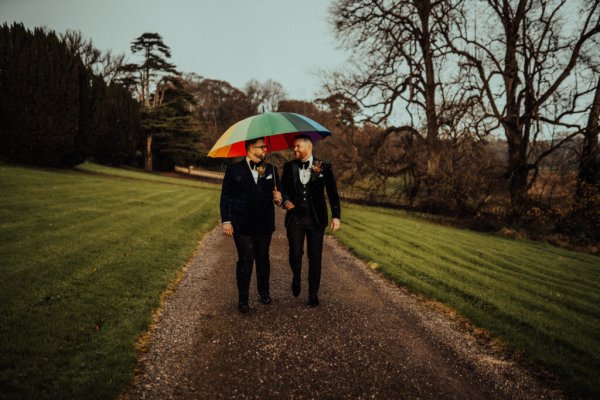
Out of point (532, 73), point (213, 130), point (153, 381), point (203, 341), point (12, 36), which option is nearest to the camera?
point (153, 381)

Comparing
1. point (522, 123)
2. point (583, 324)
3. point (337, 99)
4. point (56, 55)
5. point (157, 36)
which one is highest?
point (157, 36)

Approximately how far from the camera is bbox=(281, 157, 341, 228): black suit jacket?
12.6ft

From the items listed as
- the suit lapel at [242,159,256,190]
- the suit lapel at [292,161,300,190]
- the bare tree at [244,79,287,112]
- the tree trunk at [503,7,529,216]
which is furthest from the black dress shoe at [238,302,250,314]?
the bare tree at [244,79,287,112]

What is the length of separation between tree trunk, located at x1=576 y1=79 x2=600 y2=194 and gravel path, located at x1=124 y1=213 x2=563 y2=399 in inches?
585

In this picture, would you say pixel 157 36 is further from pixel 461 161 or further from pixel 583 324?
pixel 583 324

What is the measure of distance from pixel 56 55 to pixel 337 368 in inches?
866

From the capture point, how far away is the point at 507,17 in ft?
48.5

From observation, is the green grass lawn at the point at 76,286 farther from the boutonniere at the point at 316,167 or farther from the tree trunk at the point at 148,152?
the tree trunk at the point at 148,152

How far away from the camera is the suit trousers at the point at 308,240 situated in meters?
3.88

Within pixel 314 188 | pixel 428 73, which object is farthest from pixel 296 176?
pixel 428 73

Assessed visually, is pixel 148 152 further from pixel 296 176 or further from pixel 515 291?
pixel 515 291

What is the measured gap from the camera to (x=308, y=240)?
155 inches

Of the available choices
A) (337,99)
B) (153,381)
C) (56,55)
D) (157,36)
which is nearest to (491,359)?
(153,381)

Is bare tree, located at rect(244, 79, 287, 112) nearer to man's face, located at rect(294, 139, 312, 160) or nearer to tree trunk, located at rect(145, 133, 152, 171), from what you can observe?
tree trunk, located at rect(145, 133, 152, 171)
